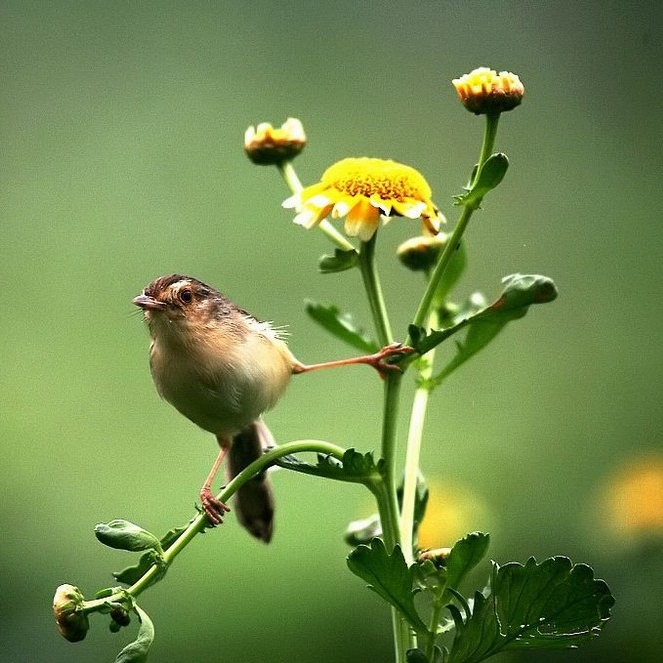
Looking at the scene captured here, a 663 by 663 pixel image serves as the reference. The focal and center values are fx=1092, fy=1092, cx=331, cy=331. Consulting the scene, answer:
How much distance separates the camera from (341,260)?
1.25 metres

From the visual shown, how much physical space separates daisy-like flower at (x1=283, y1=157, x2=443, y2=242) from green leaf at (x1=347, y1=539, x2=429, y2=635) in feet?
1.18

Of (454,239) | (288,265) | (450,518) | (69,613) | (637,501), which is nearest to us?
(69,613)

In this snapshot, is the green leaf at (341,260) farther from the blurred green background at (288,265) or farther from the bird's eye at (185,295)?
the blurred green background at (288,265)

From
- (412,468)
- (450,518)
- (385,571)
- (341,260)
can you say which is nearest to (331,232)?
(341,260)

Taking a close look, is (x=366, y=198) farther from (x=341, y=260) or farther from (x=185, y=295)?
(x=185, y=295)

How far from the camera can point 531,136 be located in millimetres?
3826

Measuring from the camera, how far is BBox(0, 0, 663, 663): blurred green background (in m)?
2.81

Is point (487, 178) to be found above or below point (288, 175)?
below

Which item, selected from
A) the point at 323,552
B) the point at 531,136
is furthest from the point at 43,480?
the point at 531,136

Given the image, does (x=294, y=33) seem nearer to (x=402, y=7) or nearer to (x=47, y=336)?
(x=402, y=7)

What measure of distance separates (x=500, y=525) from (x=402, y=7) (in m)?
2.25

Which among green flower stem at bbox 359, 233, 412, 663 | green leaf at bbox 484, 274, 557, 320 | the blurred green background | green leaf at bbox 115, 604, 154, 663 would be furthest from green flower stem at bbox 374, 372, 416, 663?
the blurred green background

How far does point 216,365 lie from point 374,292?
37 centimetres

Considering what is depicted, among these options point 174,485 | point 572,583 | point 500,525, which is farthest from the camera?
point 174,485
